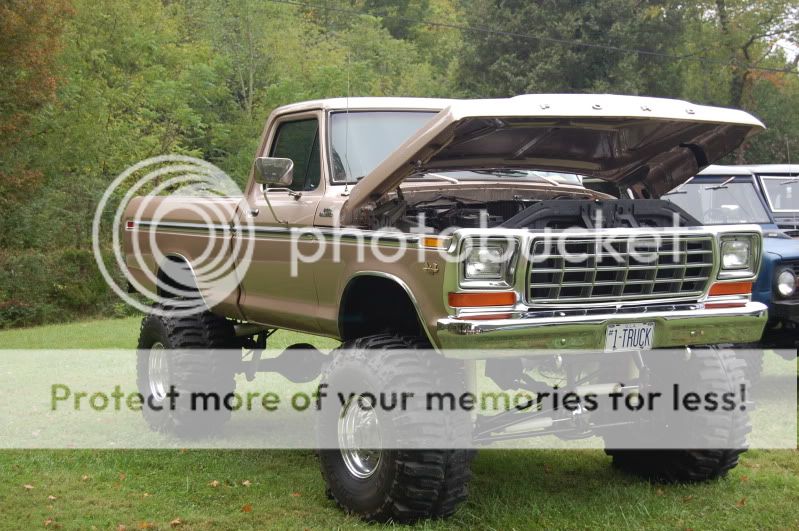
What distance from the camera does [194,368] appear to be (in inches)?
302

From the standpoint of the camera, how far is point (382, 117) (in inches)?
261

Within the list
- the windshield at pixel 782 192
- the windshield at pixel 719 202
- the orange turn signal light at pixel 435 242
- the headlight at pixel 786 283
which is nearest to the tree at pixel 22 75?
the windshield at pixel 719 202

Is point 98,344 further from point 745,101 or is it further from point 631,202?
point 745,101

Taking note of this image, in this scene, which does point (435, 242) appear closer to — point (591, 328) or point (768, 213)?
point (591, 328)

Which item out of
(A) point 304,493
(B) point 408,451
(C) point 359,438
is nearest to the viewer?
(B) point 408,451

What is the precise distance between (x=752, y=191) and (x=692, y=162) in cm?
478

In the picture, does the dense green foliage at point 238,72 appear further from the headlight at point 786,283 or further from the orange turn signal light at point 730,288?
the orange turn signal light at point 730,288

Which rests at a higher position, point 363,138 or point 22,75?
point 22,75

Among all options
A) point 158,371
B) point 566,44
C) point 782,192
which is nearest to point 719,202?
point 782,192

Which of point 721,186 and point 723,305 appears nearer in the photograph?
point 723,305

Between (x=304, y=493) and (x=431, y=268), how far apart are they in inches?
76.6

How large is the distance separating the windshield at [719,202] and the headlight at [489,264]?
6149mm

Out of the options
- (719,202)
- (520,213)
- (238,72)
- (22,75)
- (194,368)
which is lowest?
(194,368)

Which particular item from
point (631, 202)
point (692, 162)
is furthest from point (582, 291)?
point (692, 162)
